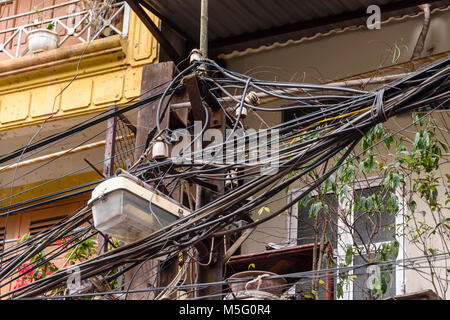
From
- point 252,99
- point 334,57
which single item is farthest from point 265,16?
point 252,99

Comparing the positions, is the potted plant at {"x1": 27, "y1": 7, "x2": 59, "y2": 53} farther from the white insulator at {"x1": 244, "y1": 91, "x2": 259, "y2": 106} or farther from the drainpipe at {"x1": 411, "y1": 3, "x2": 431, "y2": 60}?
the white insulator at {"x1": 244, "y1": 91, "x2": 259, "y2": 106}

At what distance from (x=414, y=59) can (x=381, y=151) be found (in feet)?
3.56

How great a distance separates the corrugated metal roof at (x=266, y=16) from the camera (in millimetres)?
10742

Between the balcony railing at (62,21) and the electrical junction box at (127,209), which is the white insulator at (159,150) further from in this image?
the balcony railing at (62,21)

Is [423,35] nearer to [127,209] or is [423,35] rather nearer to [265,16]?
[265,16]

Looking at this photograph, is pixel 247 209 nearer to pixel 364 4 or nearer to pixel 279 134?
pixel 279 134

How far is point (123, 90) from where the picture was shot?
11.2 meters

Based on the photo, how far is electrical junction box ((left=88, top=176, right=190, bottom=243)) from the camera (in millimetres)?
6773

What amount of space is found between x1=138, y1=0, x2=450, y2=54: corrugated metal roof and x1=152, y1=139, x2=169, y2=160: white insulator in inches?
144

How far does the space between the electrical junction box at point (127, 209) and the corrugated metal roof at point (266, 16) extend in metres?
4.22

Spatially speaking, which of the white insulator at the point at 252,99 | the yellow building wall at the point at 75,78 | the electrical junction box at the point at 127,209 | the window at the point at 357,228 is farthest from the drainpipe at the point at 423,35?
the electrical junction box at the point at 127,209

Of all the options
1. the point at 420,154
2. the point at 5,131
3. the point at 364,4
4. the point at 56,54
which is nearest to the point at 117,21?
the point at 56,54
